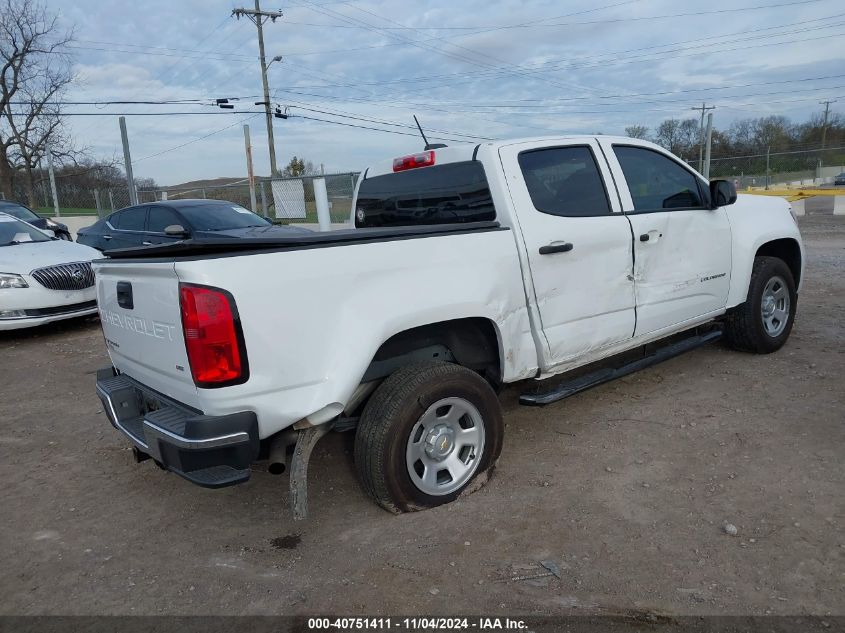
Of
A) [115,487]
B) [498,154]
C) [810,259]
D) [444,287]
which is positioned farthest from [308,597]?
[810,259]

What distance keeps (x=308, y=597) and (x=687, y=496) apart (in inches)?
78.4

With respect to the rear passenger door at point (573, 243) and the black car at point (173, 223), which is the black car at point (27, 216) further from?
the rear passenger door at point (573, 243)

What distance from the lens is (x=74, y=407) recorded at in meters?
5.21

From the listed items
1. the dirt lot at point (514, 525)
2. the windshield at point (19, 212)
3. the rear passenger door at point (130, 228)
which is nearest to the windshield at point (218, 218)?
the rear passenger door at point (130, 228)

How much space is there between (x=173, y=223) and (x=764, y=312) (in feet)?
25.8

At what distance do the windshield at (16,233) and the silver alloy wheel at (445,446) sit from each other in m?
7.85

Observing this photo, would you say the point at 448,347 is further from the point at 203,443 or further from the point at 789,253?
the point at 789,253

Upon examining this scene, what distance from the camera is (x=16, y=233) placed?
8.60 metres

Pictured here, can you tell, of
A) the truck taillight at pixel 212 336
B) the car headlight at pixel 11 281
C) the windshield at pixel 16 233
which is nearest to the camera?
the truck taillight at pixel 212 336

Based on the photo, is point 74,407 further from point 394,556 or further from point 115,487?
point 394,556

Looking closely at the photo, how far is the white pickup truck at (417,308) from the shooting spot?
102 inches

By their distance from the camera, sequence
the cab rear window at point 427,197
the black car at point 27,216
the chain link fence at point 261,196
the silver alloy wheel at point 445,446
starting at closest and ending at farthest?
1. the silver alloy wheel at point 445,446
2. the cab rear window at point 427,197
3. the black car at point 27,216
4. the chain link fence at point 261,196

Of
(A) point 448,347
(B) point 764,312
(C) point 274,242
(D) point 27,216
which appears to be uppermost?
(D) point 27,216

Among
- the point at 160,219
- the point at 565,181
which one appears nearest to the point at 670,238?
the point at 565,181
